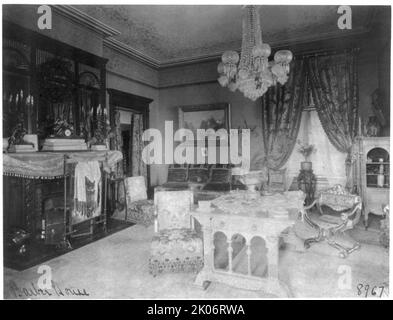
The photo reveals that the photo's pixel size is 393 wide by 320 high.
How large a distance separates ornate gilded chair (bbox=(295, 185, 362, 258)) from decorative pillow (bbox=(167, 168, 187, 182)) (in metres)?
3.44

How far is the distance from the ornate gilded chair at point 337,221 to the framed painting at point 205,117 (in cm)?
318

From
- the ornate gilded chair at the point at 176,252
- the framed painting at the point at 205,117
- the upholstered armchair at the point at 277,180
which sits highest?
the framed painting at the point at 205,117

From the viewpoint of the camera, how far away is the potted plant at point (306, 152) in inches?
236

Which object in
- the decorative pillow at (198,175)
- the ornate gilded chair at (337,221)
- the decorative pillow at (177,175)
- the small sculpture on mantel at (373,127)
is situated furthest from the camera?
the decorative pillow at (177,175)

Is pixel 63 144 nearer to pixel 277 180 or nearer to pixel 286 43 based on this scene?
pixel 277 180

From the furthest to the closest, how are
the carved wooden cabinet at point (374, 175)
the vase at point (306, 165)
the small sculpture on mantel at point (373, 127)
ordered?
the vase at point (306, 165) → the small sculpture on mantel at point (373, 127) → the carved wooden cabinet at point (374, 175)

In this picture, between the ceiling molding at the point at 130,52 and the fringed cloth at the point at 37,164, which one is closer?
the fringed cloth at the point at 37,164

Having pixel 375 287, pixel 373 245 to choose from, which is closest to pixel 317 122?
pixel 373 245

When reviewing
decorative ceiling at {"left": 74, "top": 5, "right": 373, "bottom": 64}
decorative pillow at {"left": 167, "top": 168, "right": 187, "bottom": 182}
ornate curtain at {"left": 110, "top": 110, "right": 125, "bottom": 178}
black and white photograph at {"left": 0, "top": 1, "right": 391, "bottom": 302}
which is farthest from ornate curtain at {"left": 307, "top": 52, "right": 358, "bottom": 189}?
ornate curtain at {"left": 110, "top": 110, "right": 125, "bottom": 178}

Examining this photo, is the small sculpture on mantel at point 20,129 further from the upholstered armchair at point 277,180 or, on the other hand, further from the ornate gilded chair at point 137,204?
the upholstered armchair at point 277,180

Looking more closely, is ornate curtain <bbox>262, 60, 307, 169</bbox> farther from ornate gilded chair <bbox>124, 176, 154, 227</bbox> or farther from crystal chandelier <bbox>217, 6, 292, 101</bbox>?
ornate gilded chair <bbox>124, 176, 154, 227</bbox>

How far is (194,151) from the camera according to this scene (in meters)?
7.19

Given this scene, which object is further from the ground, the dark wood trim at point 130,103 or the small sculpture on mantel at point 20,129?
the dark wood trim at point 130,103

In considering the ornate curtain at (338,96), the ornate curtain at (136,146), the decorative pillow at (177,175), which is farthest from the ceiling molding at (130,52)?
the ornate curtain at (338,96)
